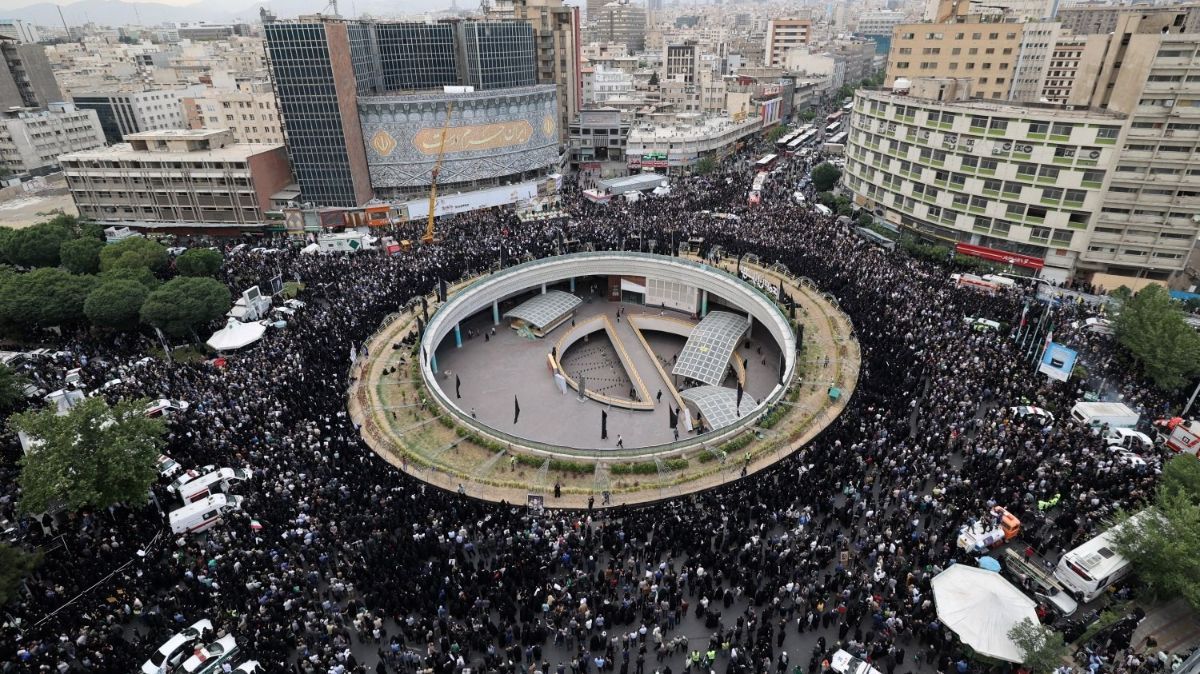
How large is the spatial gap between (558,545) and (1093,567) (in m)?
17.5

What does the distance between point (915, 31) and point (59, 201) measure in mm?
95834

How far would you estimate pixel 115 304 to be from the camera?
34.9 metres

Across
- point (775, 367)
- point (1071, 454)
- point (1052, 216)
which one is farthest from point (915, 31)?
point (1071, 454)

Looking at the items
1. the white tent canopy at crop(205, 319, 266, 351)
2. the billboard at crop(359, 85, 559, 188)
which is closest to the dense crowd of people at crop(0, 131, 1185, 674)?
the white tent canopy at crop(205, 319, 266, 351)

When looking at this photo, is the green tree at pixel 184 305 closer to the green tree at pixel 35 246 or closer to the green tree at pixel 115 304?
the green tree at pixel 115 304

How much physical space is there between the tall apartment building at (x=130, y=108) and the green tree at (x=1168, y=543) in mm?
109163

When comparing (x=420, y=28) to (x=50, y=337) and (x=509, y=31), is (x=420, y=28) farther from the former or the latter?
(x=50, y=337)

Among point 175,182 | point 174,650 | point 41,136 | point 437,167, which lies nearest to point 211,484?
point 174,650

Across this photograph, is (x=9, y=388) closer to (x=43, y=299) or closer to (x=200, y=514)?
(x=43, y=299)

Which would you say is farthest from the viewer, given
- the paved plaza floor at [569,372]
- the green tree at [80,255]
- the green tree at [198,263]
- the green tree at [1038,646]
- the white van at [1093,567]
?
the green tree at [80,255]

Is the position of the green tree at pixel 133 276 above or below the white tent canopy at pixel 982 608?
above

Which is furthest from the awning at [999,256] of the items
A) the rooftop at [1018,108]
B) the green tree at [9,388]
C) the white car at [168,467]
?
the green tree at [9,388]

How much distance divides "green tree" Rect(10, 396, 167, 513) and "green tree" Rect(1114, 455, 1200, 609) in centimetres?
3393

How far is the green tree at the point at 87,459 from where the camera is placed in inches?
816
